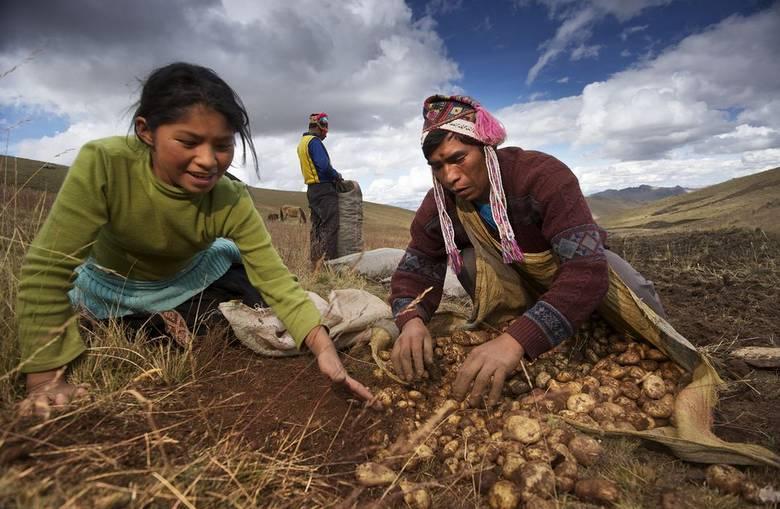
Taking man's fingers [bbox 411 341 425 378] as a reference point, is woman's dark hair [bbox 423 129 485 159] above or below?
above

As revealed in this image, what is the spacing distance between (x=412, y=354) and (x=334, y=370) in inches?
14.7

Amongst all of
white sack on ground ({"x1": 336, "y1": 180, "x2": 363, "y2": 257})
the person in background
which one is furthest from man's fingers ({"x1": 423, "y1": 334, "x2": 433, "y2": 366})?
white sack on ground ({"x1": 336, "y1": 180, "x2": 363, "y2": 257})

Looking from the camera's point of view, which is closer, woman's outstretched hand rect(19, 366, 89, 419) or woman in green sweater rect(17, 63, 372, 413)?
woman's outstretched hand rect(19, 366, 89, 419)

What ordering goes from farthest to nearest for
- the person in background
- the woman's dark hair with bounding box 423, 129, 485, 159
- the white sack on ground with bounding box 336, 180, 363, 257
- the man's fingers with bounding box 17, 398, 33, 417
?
the white sack on ground with bounding box 336, 180, 363, 257, the person in background, the woman's dark hair with bounding box 423, 129, 485, 159, the man's fingers with bounding box 17, 398, 33, 417

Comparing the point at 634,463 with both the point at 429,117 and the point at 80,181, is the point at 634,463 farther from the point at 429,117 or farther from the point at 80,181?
the point at 80,181

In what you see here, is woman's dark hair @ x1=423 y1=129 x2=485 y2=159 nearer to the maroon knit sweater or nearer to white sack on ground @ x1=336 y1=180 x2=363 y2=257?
the maroon knit sweater

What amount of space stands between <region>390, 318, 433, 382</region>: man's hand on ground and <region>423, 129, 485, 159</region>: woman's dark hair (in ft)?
2.71

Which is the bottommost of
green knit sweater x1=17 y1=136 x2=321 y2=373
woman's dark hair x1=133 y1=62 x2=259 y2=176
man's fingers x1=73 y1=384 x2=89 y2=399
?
man's fingers x1=73 y1=384 x2=89 y2=399


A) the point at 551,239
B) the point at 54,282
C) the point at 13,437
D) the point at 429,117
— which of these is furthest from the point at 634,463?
the point at 54,282

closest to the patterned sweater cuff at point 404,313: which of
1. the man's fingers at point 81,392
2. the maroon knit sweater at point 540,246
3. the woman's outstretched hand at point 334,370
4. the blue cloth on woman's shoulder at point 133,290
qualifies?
the maroon knit sweater at point 540,246

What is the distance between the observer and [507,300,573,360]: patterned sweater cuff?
1.64 meters

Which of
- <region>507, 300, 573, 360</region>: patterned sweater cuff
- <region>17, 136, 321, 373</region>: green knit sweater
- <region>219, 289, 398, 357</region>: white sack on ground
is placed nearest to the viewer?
<region>17, 136, 321, 373</region>: green knit sweater

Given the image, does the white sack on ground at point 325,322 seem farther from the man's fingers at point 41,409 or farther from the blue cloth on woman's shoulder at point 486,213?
the man's fingers at point 41,409

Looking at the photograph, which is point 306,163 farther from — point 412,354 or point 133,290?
point 412,354
